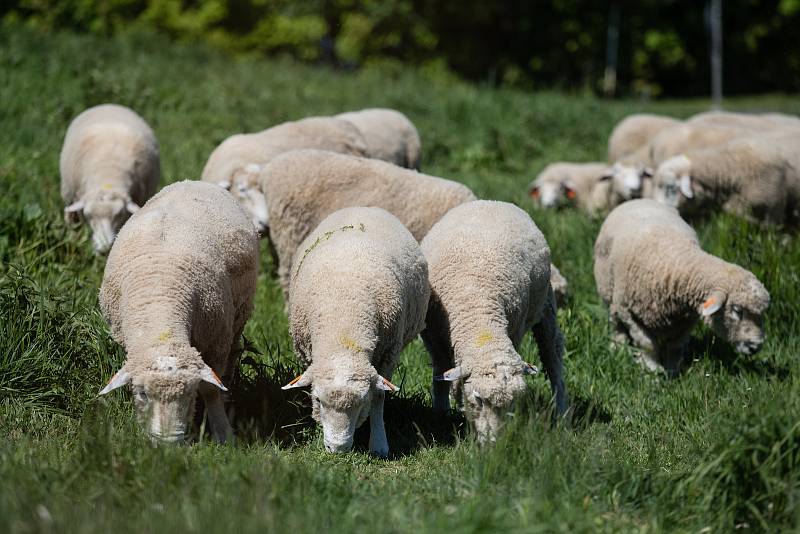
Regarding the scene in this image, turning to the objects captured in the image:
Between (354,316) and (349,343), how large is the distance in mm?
169

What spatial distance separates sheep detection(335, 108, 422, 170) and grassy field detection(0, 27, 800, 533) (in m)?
0.83

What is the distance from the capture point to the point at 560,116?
49.0 feet

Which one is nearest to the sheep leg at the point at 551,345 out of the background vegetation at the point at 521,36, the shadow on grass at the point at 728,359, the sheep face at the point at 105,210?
the shadow on grass at the point at 728,359

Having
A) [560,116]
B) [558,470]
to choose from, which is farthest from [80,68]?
[558,470]

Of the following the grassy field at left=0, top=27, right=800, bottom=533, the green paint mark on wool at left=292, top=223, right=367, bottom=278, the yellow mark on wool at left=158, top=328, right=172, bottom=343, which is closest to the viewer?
the grassy field at left=0, top=27, right=800, bottom=533

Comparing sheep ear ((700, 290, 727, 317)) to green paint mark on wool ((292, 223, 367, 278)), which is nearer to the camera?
green paint mark on wool ((292, 223, 367, 278))

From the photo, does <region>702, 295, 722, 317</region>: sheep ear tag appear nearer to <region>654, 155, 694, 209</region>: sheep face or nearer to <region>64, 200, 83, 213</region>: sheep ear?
<region>654, 155, 694, 209</region>: sheep face

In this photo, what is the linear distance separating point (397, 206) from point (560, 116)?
8.66 metres

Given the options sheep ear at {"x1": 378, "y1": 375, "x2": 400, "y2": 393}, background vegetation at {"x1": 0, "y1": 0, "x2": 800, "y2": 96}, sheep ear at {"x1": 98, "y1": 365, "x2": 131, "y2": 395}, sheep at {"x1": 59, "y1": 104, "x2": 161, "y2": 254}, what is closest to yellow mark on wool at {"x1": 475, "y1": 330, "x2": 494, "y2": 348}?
sheep ear at {"x1": 378, "y1": 375, "x2": 400, "y2": 393}

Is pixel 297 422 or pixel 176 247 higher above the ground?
pixel 176 247

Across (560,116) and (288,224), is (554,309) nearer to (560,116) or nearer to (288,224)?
(288,224)

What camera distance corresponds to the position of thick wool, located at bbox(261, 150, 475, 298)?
267 inches

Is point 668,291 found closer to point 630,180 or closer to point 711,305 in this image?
point 711,305

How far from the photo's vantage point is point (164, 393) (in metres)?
4.44
